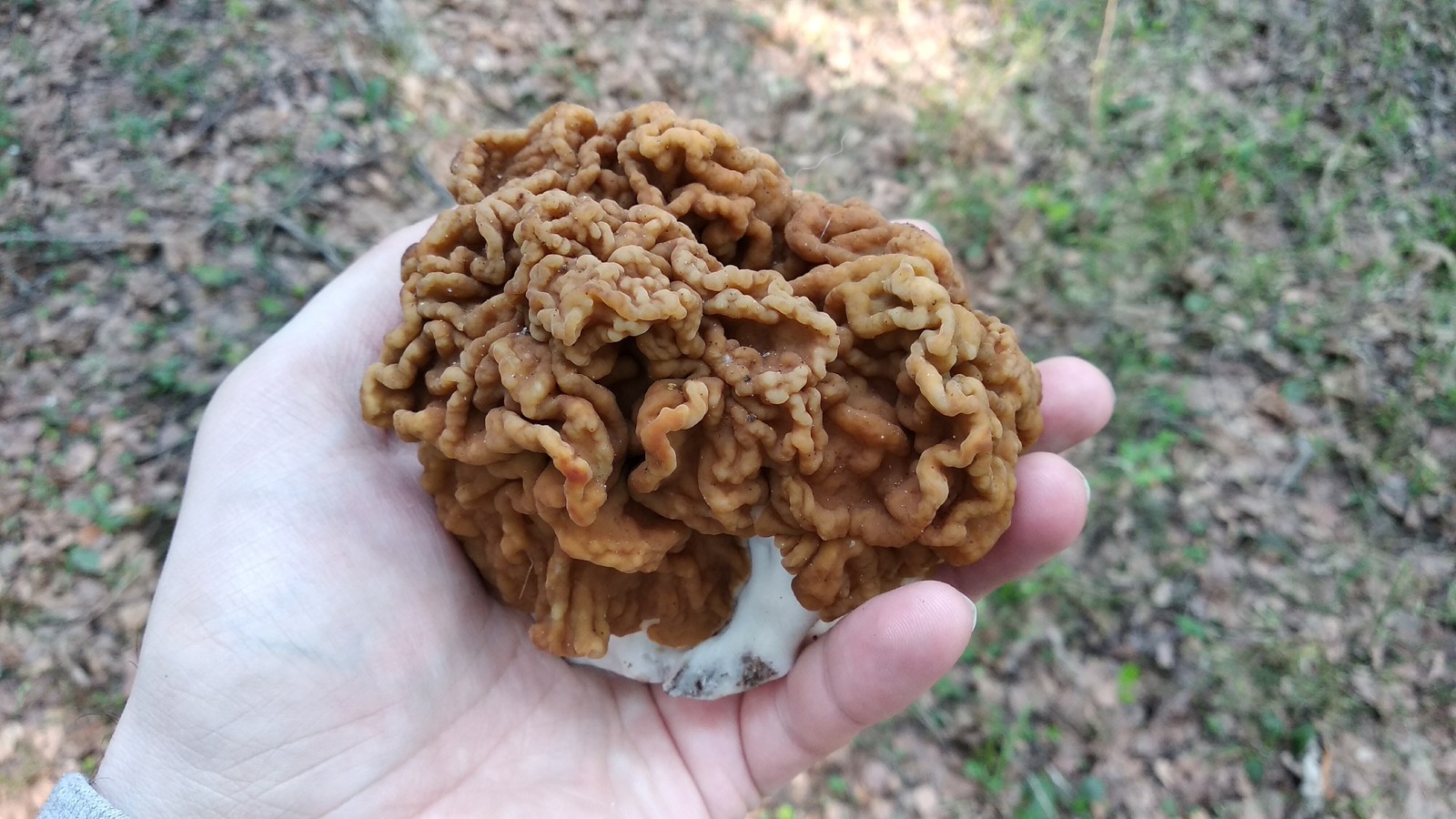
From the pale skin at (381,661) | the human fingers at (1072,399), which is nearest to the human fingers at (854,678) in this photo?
the pale skin at (381,661)

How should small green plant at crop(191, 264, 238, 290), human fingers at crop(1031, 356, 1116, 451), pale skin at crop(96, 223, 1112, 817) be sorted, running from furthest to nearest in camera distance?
small green plant at crop(191, 264, 238, 290) → human fingers at crop(1031, 356, 1116, 451) → pale skin at crop(96, 223, 1112, 817)

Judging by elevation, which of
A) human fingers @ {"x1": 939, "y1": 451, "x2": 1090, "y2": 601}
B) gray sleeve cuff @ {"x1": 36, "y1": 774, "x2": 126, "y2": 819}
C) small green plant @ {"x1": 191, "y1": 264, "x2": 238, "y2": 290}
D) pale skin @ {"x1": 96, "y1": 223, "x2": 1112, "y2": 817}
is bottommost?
small green plant @ {"x1": 191, "y1": 264, "x2": 238, "y2": 290}

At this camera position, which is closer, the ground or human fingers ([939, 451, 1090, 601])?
human fingers ([939, 451, 1090, 601])

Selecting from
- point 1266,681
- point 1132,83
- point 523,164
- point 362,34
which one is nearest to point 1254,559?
point 1266,681

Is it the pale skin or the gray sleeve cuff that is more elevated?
the pale skin

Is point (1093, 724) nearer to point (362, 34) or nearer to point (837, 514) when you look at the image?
point (837, 514)

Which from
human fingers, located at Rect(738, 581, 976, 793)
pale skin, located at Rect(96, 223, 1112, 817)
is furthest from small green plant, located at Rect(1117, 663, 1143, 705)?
human fingers, located at Rect(738, 581, 976, 793)

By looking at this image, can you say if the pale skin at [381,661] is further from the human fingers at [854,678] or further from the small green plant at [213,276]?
the small green plant at [213,276]

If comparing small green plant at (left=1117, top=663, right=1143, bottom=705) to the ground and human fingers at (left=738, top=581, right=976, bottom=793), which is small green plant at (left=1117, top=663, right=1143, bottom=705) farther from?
human fingers at (left=738, top=581, right=976, bottom=793)
